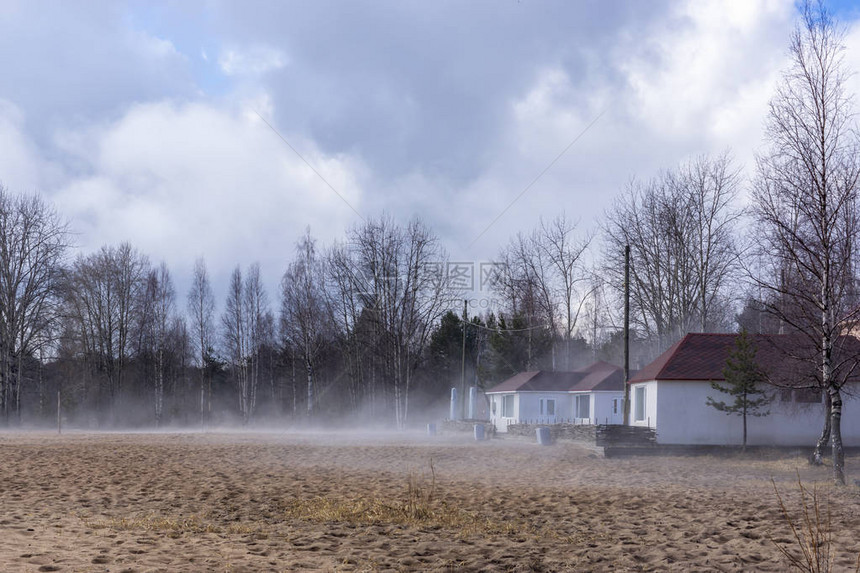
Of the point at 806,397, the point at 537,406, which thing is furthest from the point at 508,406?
the point at 806,397

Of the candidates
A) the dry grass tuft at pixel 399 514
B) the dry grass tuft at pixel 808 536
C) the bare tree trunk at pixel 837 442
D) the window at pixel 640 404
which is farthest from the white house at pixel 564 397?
the dry grass tuft at pixel 399 514

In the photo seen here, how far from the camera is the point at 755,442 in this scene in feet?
91.1

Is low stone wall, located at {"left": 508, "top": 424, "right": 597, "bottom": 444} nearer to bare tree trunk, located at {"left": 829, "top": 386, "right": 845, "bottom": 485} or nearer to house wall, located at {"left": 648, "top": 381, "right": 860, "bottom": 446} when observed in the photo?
house wall, located at {"left": 648, "top": 381, "right": 860, "bottom": 446}

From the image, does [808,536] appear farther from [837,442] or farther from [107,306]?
[107,306]

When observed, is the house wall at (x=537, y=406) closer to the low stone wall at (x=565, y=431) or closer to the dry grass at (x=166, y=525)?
the low stone wall at (x=565, y=431)

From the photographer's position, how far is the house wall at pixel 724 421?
91.0 ft

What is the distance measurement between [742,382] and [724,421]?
2.20 m

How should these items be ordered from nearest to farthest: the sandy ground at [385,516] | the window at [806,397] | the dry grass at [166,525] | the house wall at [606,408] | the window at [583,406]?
1. the sandy ground at [385,516]
2. the dry grass at [166,525]
3. the window at [806,397]
4. the house wall at [606,408]
5. the window at [583,406]

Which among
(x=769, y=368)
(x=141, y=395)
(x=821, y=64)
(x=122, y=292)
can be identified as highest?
(x=821, y=64)

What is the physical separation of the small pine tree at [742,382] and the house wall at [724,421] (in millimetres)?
625

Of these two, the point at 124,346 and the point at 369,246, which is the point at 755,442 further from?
the point at 124,346

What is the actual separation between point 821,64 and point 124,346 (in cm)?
4934

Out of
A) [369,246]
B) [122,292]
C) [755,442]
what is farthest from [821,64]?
[122,292]

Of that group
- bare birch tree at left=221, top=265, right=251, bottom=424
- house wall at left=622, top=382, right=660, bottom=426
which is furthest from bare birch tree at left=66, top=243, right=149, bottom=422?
house wall at left=622, top=382, right=660, bottom=426
